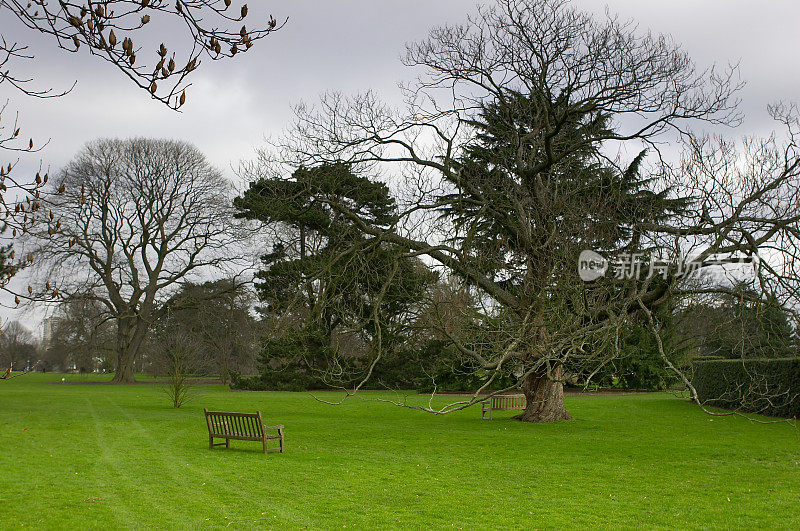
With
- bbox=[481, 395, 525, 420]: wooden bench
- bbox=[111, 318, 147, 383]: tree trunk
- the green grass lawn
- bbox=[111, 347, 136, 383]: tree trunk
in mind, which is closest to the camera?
the green grass lawn

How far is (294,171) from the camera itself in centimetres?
1561

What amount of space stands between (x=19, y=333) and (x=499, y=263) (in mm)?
66235

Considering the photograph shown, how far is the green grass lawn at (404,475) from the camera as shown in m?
7.36

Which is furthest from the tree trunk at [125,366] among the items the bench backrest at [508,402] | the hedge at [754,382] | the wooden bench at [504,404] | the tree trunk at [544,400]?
the hedge at [754,382]

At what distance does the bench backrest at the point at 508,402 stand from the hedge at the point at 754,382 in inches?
206

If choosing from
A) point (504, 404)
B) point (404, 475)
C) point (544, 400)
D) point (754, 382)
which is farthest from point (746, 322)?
point (404, 475)

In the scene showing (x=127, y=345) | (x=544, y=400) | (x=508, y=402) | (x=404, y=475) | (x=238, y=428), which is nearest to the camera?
(x=404, y=475)

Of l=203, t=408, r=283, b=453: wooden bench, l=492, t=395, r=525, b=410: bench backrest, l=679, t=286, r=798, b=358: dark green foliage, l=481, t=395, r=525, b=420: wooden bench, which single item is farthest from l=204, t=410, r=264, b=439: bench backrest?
l=492, t=395, r=525, b=410: bench backrest

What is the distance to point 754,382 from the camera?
15.6 m

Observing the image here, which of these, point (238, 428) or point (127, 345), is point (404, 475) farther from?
point (127, 345)

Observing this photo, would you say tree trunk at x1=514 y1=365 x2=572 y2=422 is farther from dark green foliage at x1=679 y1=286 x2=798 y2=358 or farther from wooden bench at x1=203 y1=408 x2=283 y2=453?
wooden bench at x1=203 y1=408 x2=283 y2=453

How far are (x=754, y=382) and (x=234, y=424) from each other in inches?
468

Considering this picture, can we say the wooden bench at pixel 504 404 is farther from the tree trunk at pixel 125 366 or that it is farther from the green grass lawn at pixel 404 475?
the tree trunk at pixel 125 366

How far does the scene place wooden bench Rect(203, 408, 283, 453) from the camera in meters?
12.0
